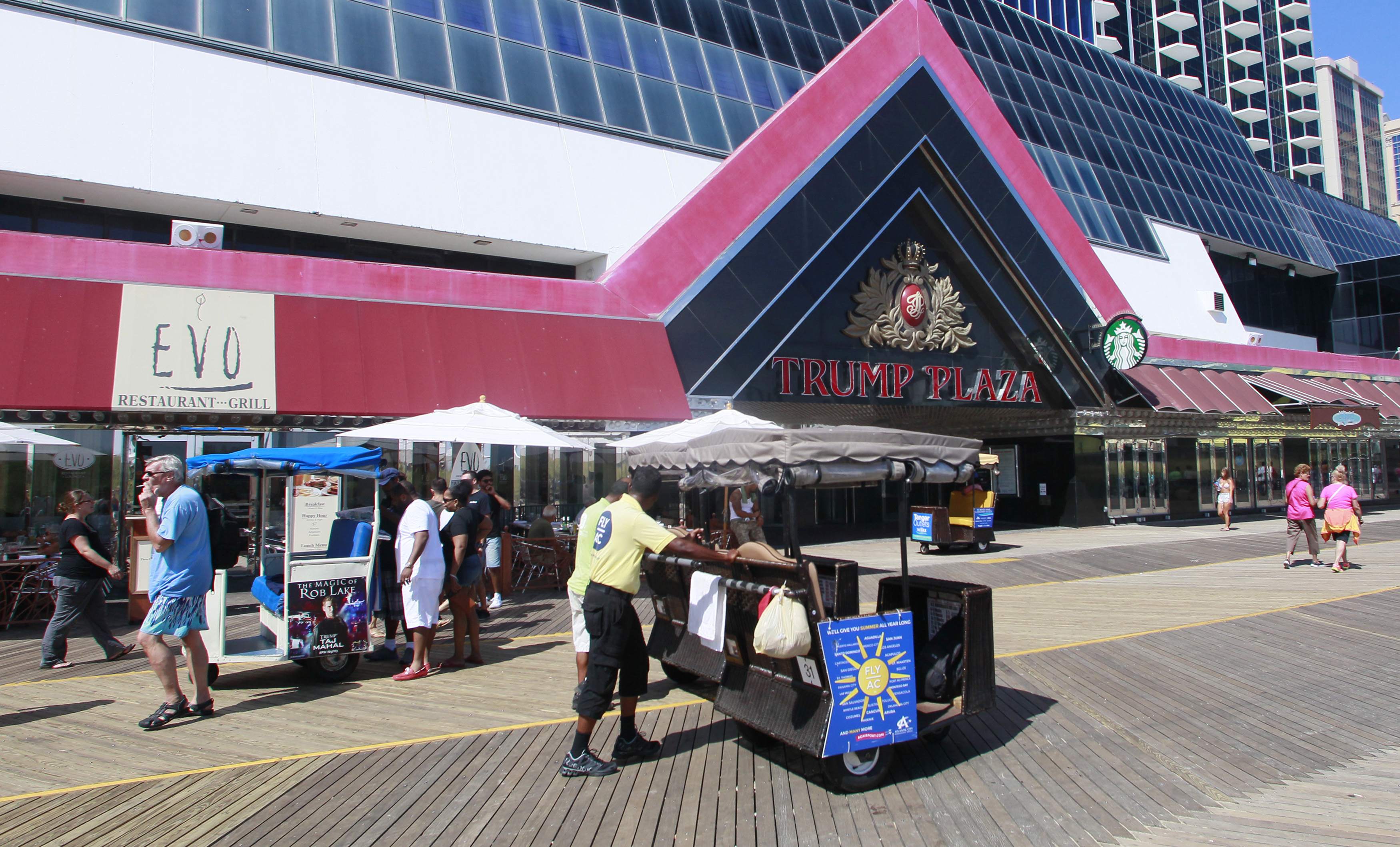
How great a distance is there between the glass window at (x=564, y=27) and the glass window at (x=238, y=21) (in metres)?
5.67

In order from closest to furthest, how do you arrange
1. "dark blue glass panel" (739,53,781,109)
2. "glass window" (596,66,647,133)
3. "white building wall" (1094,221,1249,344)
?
"glass window" (596,66,647,133) → "dark blue glass panel" (739,53,781,109) → "white building wall" (1094,221,1249,344)

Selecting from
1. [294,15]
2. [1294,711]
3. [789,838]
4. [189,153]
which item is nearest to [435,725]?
[789,838]

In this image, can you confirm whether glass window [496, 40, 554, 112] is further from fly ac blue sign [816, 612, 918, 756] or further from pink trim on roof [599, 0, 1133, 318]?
fly ac blue sign [816, 612, 918, 756]

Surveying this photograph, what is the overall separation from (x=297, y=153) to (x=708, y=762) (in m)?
13.1

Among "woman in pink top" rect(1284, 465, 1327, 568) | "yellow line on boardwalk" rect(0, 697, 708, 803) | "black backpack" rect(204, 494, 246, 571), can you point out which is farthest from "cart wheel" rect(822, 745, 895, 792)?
"woman in pink top" rect(1284, 465, 1327, 568)

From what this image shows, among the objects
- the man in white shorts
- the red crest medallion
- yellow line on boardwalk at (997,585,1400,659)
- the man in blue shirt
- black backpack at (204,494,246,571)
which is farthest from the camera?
the red crest medallion

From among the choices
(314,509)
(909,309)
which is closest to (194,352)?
(314,509)

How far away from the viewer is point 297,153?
14.8 m

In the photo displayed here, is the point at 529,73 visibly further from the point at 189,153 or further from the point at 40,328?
the point at 40,328

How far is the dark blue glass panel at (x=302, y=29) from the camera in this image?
1568 cm

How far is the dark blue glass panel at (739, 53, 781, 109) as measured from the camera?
21844mm

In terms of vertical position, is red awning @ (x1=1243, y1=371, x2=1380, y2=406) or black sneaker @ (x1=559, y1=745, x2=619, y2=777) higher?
red awning @ (x1=1243, y1=371, x2=1380, y2=406)

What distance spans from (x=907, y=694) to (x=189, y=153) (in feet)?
45.4

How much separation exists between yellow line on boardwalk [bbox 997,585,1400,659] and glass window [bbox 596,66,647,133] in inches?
551
